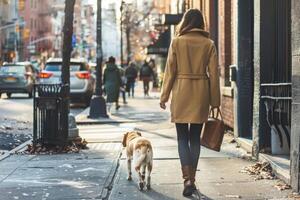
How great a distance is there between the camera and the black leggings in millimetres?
6938

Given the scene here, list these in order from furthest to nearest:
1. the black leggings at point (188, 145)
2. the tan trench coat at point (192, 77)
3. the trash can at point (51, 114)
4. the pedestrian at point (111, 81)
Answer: the pedestrian at point (111, 81)
the trash can at point (51, 114)
the black leggings at point (188, 145)
the tan trench coat at point (192, 77)

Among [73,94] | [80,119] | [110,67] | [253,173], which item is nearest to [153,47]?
[73,94]

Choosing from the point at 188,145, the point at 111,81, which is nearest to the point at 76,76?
the point at 111,81

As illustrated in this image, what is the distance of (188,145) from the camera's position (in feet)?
23.0

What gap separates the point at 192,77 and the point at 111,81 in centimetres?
1362

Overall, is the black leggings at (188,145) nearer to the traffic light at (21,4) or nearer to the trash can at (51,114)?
the trash can at (51,114)

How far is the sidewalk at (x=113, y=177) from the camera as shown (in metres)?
6.96

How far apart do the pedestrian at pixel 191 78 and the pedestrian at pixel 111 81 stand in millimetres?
13361

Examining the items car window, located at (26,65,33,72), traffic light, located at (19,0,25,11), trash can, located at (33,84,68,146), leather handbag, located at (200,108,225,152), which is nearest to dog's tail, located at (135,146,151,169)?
leather handbag, located at (200,108,225,152)

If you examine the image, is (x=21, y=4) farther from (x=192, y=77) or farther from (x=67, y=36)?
(x=192, y=77)

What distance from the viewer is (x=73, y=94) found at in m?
23.6

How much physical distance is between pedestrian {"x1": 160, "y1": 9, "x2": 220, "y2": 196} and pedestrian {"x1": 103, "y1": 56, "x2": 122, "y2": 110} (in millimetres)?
13361

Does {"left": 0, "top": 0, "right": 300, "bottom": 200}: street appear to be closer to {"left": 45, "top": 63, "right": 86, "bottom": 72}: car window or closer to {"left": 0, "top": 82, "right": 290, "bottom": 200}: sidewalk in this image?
{"left": 0, "top": 82, "right": 290, "bottom": 200}: sidewalk

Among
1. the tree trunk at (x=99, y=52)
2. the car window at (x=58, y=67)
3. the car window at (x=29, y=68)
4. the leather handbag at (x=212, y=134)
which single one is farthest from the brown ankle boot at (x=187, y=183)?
the car window at (x=29, y=68)
